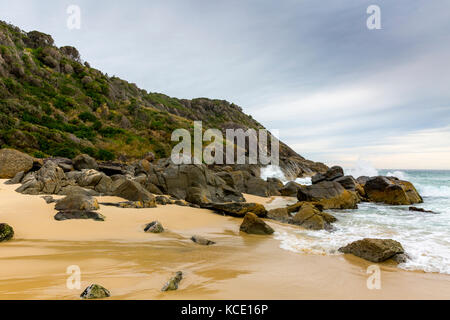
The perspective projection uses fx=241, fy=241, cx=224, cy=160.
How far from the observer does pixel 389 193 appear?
17031mm

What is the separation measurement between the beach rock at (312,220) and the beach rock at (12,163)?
608 inches

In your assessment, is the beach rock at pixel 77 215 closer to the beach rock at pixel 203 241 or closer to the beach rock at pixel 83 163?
the beach rock at pixel 203 241

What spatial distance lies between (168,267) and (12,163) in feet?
49.8

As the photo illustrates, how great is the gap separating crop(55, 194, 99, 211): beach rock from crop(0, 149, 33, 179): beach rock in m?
9.44

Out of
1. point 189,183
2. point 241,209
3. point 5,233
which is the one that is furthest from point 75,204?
point 189,183

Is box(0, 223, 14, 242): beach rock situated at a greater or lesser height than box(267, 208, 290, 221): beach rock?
greater

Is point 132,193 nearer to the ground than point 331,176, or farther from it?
nearer to the ground

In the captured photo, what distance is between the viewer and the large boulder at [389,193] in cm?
1659

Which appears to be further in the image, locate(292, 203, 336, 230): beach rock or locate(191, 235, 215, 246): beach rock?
locate(292, 203, 336, 230): beach rock

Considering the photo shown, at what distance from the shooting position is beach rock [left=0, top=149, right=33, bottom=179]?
13.8 meters

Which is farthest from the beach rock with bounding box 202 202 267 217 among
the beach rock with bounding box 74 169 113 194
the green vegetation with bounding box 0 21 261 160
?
the green vegetation with bounding box 0 21 261 160

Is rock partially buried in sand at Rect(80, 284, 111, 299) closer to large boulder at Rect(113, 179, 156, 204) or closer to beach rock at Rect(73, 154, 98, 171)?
large boulder at Rect(113, 179, 156, 204)

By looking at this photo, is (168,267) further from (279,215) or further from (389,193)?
(389,193)
